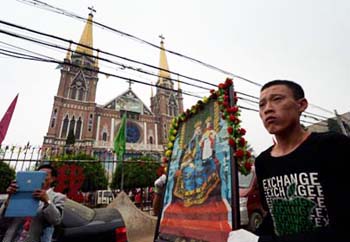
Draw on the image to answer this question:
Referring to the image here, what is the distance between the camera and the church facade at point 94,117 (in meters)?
30.0

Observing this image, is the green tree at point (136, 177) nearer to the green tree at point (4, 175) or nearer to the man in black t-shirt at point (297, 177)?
the green tree at point (4, 175)

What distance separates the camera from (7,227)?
7.27 feet

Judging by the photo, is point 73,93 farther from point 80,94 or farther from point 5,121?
point 5,121

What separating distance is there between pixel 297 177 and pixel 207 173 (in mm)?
974

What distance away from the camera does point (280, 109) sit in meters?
1.08

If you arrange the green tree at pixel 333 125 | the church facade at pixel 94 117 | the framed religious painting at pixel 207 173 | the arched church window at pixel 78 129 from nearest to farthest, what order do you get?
the framed religious painting at pixel 207 173, the green tree at pixel 333 125, the church facade at pixel 94 117, the arched church window at pixel 78 129

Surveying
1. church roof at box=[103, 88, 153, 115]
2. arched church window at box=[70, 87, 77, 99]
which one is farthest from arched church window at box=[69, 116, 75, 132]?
church roof at box=[103, 88, 153, 115]

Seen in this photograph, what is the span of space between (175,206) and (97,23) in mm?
4738

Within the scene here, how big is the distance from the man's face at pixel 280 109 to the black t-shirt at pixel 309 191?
0.13 metres

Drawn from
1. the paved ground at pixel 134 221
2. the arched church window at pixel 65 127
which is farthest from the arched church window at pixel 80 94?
the paved ground at pixel 134 221

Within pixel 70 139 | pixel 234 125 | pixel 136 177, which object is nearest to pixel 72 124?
pixel 70 139

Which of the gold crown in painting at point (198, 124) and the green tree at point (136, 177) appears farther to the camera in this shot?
the green tree at point (136, 177)

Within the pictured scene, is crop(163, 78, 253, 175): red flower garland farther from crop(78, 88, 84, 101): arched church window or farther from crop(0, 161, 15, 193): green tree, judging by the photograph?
crop(78, 88, 84, 101): arched church window

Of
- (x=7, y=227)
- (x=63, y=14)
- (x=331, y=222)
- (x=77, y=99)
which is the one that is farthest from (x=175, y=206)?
(x=77, y=99)
